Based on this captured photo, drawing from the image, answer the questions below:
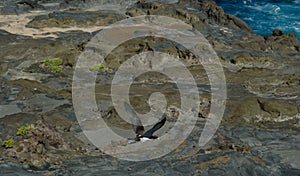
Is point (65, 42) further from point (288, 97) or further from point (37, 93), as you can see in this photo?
point (288, 97)

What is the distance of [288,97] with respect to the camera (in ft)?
71.3

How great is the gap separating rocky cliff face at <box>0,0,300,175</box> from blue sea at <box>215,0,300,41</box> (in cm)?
763

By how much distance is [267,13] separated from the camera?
1933 inches

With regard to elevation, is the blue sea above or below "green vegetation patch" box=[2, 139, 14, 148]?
below

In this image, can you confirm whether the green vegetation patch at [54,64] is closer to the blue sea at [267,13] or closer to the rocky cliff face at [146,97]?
the rocky cliff face at [146,97]

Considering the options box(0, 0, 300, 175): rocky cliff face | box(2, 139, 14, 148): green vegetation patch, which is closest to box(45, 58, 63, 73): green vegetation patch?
box(0, 0, 300, 175): rocky cliff face

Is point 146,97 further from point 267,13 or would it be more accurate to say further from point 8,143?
point 267,13

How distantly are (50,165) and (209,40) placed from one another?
1992cm

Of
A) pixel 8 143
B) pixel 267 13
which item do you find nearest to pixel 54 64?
pixel 8 143

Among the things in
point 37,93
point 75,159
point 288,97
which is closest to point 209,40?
point 288,97

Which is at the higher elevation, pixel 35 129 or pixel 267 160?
pixel 35 129

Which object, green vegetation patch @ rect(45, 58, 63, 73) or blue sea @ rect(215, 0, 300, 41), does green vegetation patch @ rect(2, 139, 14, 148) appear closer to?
green vegetation patch @ rect(45, 58, 63, 73)

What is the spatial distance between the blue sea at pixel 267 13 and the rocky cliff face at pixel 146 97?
763 centimetres

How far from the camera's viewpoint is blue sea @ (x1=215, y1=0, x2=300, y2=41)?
4447 centimetres
